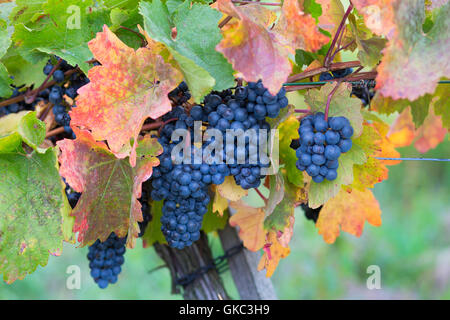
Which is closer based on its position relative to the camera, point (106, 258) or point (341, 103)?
point (341, 103)

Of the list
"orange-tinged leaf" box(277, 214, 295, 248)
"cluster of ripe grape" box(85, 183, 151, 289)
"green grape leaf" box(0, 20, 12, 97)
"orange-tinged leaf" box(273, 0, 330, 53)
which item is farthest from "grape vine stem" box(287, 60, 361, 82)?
"green grape leaf" box(0, 20, 12, 97)

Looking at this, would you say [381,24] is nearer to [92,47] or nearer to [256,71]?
[256,71]

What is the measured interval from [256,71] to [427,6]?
0.29 m

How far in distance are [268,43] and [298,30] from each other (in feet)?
0.17

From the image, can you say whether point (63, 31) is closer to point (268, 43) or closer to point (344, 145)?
point (268, 43)

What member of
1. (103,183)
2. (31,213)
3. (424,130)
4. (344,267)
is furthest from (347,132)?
(344,267)

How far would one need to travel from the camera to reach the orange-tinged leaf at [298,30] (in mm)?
542

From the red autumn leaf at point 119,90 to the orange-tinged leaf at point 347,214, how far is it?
15.7 inches

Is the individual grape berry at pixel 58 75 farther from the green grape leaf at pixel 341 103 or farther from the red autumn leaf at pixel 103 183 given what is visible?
the green grape leaf at pixel 341 103

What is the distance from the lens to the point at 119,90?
0.58m

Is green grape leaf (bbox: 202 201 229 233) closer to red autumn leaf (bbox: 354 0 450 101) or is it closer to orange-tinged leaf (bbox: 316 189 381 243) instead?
orange-tinged leaf (bbox: 316 189 381 243)

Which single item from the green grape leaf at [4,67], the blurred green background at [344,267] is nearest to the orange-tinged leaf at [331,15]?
the green grape leaf at [4,67]
